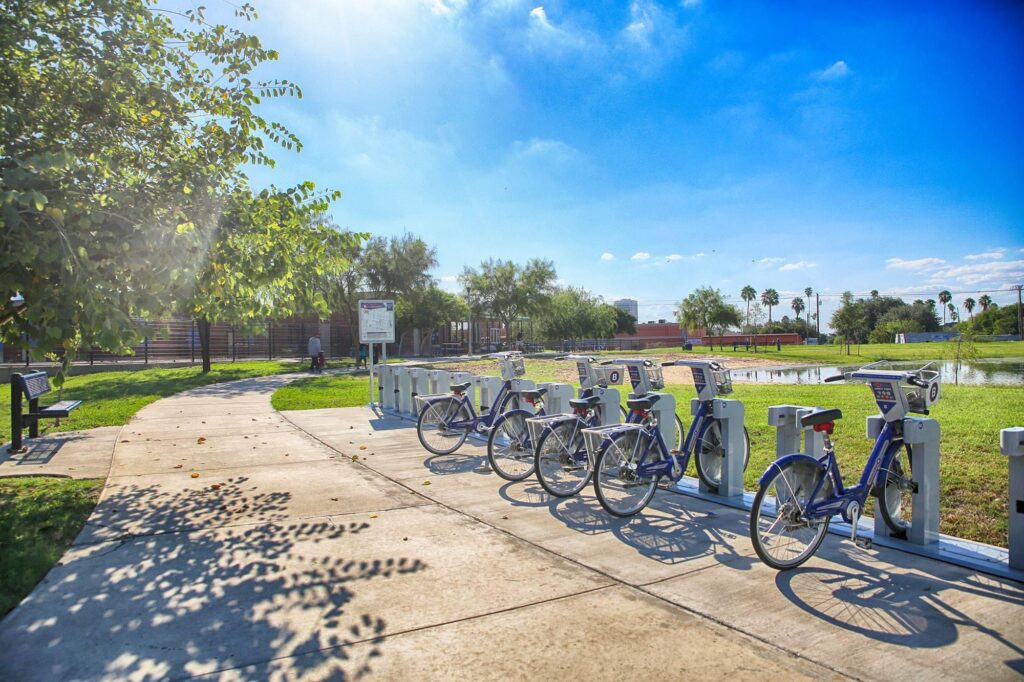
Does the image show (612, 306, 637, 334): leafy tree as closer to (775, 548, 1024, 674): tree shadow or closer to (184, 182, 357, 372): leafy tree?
(184, 182, 357, 372): leafy tree

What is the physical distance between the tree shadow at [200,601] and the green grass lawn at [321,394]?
8.41 meters

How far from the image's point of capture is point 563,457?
5859 mm

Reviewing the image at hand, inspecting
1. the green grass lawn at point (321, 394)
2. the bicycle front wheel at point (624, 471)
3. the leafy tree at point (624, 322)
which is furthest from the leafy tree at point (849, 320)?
the bicycle front wheel at point (624, 471)

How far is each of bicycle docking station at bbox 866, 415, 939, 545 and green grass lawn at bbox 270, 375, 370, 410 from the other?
36.5ft

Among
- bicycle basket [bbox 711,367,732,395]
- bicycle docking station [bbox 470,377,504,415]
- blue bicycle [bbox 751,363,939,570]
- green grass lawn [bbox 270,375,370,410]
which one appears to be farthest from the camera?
green grass lawn [bbox 270,375,370,410]

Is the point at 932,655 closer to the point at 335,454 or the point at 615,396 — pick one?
the point at 615,396

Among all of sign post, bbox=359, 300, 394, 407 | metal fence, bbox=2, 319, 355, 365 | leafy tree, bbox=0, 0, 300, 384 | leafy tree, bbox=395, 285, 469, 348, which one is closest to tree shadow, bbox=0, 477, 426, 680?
leafy tree, bbox=0, 0, 300, 384

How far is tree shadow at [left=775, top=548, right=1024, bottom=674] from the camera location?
3.14 m

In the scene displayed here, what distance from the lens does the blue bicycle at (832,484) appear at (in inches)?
156

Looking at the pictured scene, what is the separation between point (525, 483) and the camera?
6496mm

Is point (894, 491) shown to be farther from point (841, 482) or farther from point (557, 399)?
point (557, 399)

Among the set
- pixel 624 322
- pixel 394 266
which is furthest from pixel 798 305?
pixel 394 266

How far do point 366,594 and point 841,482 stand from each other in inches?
121

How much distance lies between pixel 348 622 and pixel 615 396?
12.7ft
